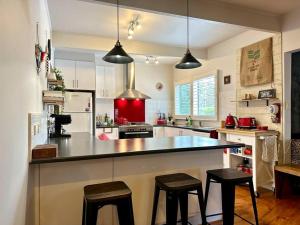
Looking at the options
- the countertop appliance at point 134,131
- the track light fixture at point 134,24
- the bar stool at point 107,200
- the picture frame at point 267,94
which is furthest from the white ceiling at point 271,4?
the countertop appliance at point 134,131

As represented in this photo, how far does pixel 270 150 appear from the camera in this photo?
3.13 m

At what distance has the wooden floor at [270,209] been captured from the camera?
240 cm

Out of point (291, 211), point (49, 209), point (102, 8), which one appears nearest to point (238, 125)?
point (291, 211)

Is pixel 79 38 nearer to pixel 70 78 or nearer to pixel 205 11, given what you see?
Result: pixel 70 78

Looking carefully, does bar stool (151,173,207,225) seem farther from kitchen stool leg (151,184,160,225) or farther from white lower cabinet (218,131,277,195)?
white lower cabinet (218,131,277,195)

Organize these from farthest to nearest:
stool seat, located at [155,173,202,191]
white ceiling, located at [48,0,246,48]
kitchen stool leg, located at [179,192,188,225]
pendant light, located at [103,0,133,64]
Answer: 1. white ceiling, located at [48,0,246,48]
2. pendant light, located at [103,0,133,64]
3. kitchen stool leg, located at [179,192,188,225]
4. stool seat, located at [155,173,202,191]

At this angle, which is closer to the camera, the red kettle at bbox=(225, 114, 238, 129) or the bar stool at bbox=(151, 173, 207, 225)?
the bar stool at bbox=(151, 173, 207, 225)

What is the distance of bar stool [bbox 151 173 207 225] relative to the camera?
1771 millimetres

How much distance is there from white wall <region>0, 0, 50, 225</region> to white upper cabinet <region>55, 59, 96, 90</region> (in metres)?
3.24

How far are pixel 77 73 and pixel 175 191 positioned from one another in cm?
375

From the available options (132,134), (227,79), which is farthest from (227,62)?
(132,134)

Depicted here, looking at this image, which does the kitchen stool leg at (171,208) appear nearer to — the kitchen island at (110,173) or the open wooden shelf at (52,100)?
the kitchen island at (110,173)

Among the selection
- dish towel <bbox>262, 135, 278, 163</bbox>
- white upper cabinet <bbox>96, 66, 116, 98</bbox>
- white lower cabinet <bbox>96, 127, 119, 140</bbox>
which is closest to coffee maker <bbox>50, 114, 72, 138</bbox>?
white lower cabinet <bbox>96, 127, 119, 140</bbox>

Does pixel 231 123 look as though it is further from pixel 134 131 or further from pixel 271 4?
pixel 134 131
